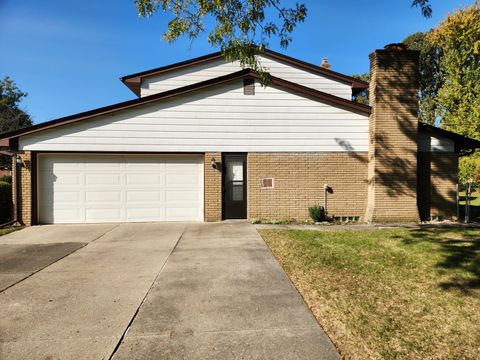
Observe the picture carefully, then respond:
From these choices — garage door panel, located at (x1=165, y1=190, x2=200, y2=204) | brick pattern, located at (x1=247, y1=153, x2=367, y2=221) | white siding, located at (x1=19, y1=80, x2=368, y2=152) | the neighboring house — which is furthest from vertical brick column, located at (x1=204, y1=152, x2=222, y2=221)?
brick pattern, located at (x1=247, y1=153, x2=367, y2=221)

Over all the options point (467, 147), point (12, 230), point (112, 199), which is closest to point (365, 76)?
point (467, 147)

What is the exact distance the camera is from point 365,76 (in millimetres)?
40062

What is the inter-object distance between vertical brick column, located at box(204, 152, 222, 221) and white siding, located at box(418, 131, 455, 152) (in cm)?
704

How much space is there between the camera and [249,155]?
36.8ft

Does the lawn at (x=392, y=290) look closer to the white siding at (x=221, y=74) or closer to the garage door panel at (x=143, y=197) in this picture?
the garage door panel at (x=143, y=197)

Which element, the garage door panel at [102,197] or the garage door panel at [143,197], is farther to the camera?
the garage door panel at [143,197]

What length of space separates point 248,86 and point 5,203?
9287 mm

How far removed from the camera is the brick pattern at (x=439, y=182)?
1131cm

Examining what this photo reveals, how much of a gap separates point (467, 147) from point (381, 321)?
1024 cm

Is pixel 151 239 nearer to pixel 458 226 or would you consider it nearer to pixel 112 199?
pixel 112 199

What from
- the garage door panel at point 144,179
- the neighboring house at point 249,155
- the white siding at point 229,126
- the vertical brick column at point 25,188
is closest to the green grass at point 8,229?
the vertical brick column at point 25,188

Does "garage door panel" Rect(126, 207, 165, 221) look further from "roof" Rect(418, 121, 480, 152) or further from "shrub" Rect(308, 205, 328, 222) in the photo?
"roof" Rect(418, 121, 480, 152)

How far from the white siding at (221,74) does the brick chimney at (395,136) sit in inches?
171

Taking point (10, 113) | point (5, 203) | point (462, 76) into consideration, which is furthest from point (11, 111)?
point (462, 76)
